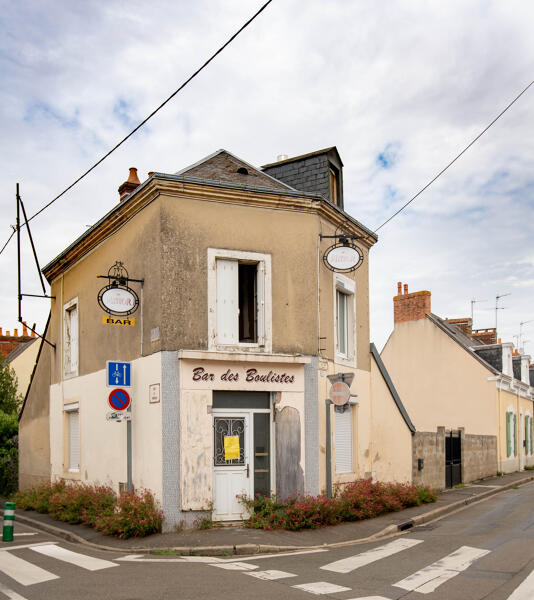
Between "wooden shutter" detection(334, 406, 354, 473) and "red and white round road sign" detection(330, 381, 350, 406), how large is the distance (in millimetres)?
1947

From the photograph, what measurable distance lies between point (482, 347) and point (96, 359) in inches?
742

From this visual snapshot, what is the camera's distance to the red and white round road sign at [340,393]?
12016 millimetres

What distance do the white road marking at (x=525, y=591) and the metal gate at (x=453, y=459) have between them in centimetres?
1207

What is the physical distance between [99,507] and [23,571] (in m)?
4.19

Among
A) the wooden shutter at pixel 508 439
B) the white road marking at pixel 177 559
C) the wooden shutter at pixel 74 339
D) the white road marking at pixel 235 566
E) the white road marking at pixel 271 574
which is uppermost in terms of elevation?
the wooden shutter at pixel 74 339

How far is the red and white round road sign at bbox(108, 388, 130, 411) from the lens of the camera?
12.0 m

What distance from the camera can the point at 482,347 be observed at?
28734mm

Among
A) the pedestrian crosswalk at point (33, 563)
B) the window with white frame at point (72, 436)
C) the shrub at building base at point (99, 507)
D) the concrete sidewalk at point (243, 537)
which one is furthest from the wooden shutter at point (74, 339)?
the pedestrian crosswalk at point (33, 563)

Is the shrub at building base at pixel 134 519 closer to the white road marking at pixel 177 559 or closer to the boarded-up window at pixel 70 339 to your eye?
the white road marking at pixel 177 559

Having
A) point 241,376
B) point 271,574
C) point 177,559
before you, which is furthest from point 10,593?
point 241,376

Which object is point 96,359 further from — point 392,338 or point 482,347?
point 482,347

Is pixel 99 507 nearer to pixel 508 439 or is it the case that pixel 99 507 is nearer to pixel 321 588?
pixel 321 588

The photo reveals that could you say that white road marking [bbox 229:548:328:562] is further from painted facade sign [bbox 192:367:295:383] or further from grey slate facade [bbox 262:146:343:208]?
grey slate facade [bbox 262:146:343:208]

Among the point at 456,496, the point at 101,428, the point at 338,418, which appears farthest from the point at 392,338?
Result: the point at 101,428
